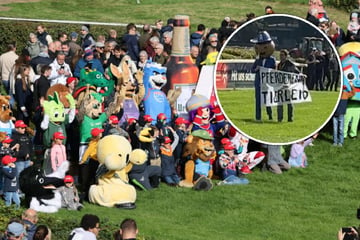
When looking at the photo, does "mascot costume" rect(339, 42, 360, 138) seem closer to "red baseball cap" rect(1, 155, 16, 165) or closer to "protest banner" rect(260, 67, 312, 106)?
"protest banner" rect(260, 67, 312, 106)

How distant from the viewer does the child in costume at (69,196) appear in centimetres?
1919

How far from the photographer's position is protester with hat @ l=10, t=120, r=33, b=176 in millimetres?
20000

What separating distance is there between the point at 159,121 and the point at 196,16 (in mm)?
16431

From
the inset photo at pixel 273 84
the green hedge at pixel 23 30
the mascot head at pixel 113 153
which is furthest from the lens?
the green hedge at pixel 23 30

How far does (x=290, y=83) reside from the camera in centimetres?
2145

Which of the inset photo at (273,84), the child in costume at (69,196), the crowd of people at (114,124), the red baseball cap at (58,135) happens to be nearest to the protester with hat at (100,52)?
the crowd of people at (114,124)

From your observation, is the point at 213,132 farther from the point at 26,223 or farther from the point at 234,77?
the point at 26,223

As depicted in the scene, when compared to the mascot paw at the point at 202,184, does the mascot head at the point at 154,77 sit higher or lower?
higher

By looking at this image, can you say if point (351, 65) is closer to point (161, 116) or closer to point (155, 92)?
point (155, 92)

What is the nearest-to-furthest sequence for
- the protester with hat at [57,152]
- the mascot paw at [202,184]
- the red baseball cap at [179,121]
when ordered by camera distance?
the protester with hat at [57,152] < the mascot paw at [202,184] < the red baseball cap at [179,121]

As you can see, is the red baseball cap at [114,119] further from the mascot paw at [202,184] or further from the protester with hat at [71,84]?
the mascot paw at [202,184]

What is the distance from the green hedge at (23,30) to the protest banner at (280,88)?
10.3 metres

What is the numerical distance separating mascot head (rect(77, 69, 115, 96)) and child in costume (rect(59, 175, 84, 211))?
3.03 meters

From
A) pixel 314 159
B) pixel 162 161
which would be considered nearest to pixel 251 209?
pixel 162 161
